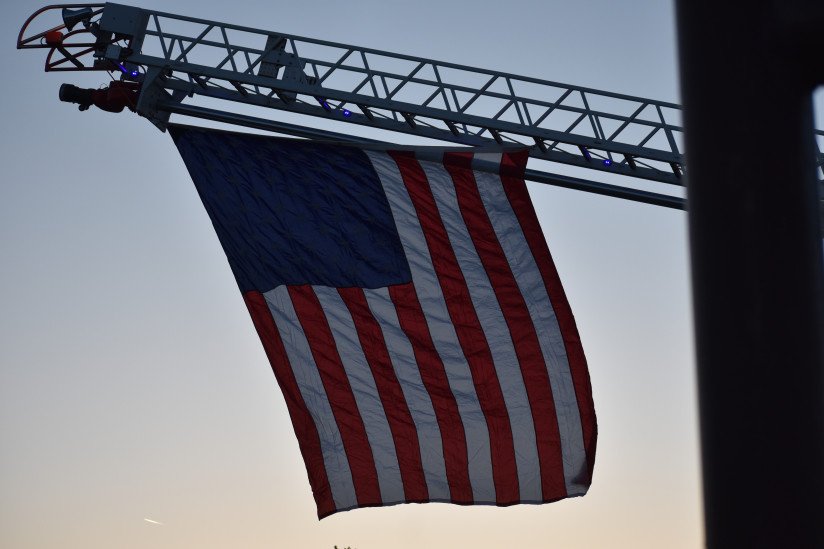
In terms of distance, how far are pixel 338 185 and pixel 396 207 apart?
0.52 m

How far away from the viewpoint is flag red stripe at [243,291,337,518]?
7.13 metres

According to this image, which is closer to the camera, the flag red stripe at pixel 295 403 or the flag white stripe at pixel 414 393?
the flag white stripe at pixel 414 393

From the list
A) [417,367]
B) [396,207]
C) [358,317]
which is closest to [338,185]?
[396,207]

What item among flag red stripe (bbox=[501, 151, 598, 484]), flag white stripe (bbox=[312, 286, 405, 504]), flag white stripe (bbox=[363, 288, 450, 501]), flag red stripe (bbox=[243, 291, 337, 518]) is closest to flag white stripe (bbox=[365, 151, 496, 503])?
flag white stripe (bbox=[363, 288, 450, 501])

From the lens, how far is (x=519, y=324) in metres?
7.06


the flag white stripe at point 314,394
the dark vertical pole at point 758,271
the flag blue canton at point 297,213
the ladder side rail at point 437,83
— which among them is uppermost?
the ladder side rail at point 437,83

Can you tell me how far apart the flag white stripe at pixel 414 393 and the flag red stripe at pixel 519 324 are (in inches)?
28.2

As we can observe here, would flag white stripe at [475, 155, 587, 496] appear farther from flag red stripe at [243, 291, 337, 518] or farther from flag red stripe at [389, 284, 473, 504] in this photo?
flag red stripe at [243, 291, 337, 518]

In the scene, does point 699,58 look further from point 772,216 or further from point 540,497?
point 540,497

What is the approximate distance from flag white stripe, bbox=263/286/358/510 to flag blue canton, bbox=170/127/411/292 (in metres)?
0.23

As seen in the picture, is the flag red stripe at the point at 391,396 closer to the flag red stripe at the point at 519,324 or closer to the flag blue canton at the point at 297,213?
the flag blue canton at the point at 297,213

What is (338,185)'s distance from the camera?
763cm

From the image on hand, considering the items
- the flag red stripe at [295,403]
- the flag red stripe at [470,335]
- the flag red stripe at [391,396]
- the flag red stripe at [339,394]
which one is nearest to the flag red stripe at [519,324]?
the flag red stripe at [470,335]

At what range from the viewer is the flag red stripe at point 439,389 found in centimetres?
702
